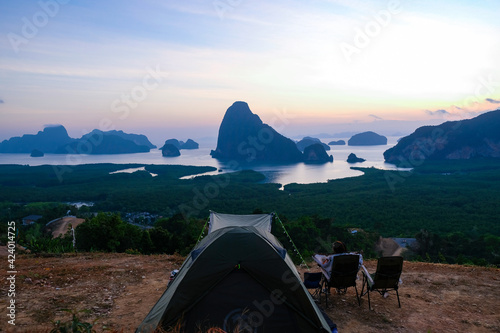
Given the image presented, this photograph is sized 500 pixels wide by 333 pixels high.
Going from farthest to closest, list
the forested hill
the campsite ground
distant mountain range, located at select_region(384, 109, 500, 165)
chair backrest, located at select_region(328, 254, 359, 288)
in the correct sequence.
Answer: distant mountain range, located at select_region(384, 109, 500, 165)
the forested hill
chair backrest, located at select_region(328, 254, 359, 288)
the campsite ground

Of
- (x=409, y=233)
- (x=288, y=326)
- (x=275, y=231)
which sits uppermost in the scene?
(x=288, y=326)

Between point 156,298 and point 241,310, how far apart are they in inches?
85.5

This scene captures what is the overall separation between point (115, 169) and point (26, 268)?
92.2m

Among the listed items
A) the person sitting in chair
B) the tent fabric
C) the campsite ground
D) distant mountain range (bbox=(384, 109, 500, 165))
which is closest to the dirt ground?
the campsite ground

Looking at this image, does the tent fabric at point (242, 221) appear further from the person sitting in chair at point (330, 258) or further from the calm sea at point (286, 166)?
the calm sea at point (286, 166)

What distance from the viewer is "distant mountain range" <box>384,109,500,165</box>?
9819 centimetres

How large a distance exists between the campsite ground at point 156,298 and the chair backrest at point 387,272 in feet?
1.34

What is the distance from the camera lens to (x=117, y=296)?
528cm

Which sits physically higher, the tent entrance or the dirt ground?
the tent entrance

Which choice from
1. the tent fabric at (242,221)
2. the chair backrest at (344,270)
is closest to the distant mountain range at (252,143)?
the tent fabric at (242,221)

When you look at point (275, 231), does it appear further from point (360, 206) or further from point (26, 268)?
point (360, 206)

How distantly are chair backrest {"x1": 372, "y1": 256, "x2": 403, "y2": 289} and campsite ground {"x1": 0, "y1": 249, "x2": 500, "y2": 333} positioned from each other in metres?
0.41

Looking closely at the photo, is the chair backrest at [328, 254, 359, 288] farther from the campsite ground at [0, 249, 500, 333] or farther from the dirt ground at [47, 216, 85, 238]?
the dirt ground at [47, 216, 85, 238]

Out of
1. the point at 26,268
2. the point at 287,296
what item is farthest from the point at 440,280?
the point at 26,268
